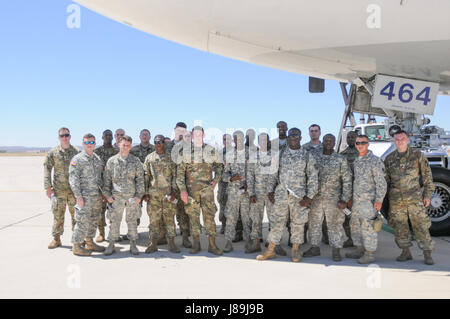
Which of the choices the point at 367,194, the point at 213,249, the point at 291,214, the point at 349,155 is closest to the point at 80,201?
the point at 213,249

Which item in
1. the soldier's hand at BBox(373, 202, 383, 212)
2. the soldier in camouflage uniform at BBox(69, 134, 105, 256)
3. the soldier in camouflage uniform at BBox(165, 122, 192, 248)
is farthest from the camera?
the soldier in camouflage uniform at BBox(165, 122, 192, 248)

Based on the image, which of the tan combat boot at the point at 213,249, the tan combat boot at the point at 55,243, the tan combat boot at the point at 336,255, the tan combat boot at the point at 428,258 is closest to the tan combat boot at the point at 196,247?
the tan combat boot at the point at 213,249

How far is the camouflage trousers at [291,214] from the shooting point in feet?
13.6

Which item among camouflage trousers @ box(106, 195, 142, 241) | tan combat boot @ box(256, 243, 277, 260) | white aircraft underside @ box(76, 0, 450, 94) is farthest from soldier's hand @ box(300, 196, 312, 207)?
white aircraft underside @ box(76, 0, 450, 94)

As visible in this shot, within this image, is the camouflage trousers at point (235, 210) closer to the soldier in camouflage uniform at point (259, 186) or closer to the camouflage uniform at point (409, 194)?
the soldier in camouflage uniform at point (259, 186)

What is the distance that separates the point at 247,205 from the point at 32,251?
3115mm

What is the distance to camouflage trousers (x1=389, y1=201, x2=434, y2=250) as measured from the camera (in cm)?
406

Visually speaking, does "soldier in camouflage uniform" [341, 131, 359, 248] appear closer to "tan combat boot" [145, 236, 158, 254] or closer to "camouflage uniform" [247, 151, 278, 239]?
"camouflage uniform" [247, 151, 278, 239]

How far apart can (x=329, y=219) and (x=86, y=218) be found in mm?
3262

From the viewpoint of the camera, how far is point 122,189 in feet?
14.5

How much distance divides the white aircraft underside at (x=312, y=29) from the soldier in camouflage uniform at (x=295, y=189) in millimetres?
1601

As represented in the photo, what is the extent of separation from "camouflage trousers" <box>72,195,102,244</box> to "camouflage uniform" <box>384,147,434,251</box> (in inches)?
155

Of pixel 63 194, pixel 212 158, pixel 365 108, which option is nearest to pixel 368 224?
pixel 212 158
